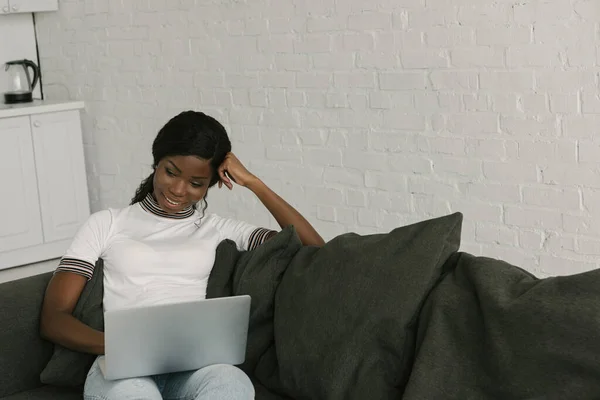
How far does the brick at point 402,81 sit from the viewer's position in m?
3.71

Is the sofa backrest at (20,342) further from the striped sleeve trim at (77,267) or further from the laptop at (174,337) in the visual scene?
the laptop at (174,337)

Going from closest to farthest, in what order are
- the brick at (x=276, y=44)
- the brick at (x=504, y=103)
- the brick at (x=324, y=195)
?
the brick at (x=504, y=103) → the brick at (x=324, y=195) → the brick at (x=276, y=44)

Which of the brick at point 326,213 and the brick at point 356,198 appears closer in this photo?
the brick at point 356,198

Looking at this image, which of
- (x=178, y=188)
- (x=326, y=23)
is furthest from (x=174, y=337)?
(x=326, y=23)

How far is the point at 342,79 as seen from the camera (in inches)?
158

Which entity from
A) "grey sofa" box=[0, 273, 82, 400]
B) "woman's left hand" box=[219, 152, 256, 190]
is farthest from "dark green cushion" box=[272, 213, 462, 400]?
"grey sofa" box=[0, 273, 82, 400]

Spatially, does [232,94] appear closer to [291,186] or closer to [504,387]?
[291,186]

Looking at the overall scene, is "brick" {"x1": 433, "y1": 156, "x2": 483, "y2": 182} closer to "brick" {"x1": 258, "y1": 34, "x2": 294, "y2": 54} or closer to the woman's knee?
"brick" {"x1": 258, "y1": 34, "x2": 294, "y2": 54}

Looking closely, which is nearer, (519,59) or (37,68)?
(519,59)

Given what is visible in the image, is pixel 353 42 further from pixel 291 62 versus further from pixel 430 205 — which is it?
pixel 430 205

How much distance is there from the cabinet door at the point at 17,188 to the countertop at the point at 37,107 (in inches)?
1.8

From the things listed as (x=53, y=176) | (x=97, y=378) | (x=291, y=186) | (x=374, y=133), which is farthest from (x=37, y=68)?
(x=97, y=378)

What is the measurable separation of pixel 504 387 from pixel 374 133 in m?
2.07

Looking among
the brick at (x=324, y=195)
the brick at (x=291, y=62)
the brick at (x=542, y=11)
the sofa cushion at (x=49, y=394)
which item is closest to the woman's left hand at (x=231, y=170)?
→ the sofa cushion at (x=49, y=394)
